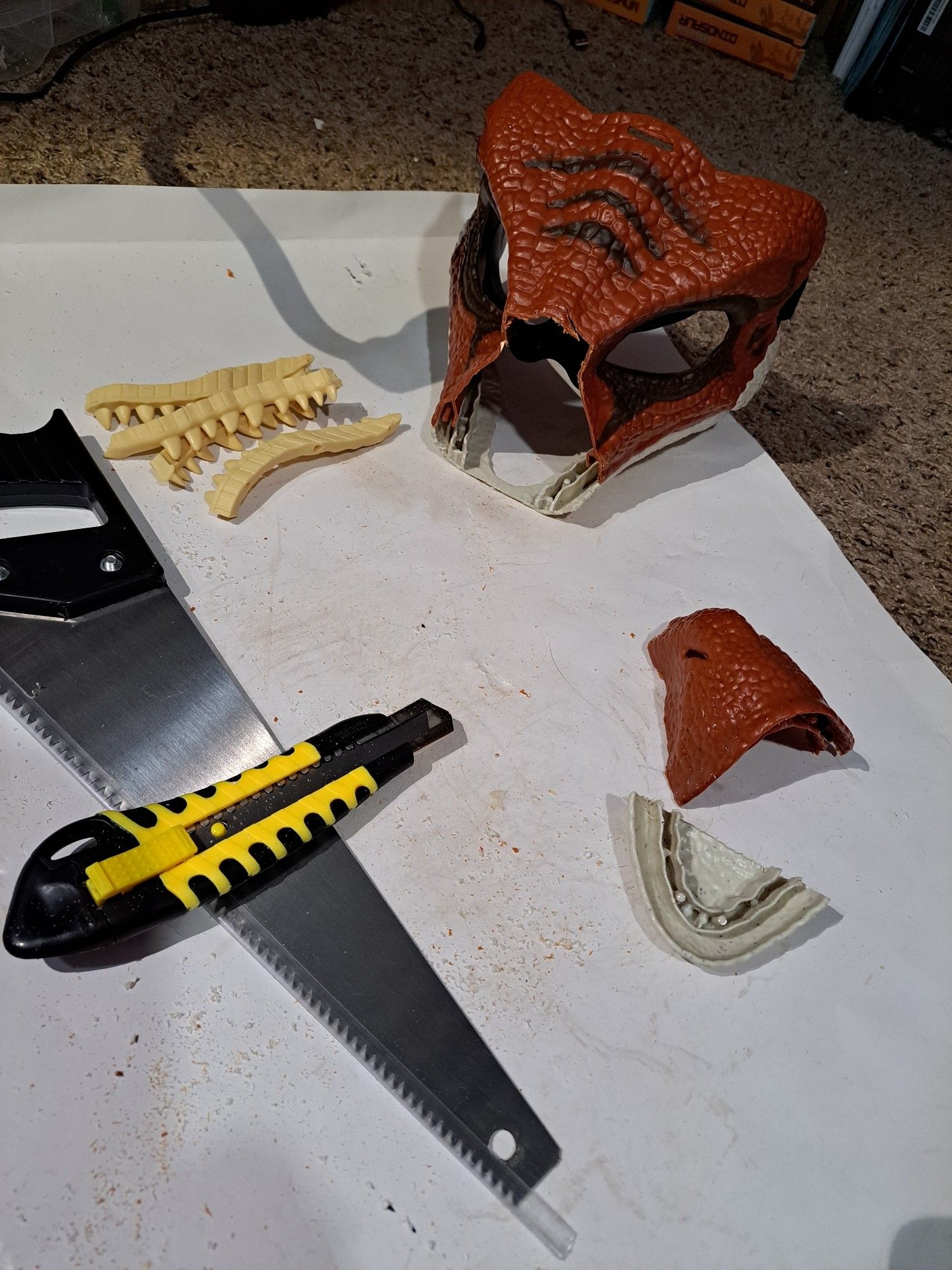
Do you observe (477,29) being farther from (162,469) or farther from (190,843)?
(190,843)

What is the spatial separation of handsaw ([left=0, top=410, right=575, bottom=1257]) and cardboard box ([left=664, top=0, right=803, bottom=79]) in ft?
5.25

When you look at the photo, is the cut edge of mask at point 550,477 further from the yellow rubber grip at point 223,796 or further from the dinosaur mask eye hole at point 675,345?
the yellow rubber grip at point 223,796

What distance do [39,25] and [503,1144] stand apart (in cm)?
175

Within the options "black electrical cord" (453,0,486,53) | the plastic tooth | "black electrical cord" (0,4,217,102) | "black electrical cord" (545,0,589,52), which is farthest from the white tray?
"black electrical cord" (545,0,589,52)

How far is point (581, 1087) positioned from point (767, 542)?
2.37 ft

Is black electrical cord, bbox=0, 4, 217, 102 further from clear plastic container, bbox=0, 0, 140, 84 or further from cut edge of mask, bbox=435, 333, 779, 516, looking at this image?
cut edge of mask, bbox=435, 333, 779, 516

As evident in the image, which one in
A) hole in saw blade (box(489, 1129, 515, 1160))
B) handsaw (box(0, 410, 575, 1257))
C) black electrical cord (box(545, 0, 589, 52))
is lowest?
hole in saw blade (box(489, 1129, 515, 1160))

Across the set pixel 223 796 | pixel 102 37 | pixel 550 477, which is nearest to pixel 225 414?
pixel 550 477

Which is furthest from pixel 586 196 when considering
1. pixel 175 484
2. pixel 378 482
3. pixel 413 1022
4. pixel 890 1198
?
pixel 890 1198

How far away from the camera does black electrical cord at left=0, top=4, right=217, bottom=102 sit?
162 centimetres

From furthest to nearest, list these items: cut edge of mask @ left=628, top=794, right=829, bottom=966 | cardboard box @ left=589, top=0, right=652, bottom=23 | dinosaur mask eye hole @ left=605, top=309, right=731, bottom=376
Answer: cardboard box @ left=589, top=0, right=652, bottom=23
dinosaur mask eye hole @ left=605, top=309, right=731, bottom=376
cut edge of mask @ left=628, top=794, right=829, bottom=966

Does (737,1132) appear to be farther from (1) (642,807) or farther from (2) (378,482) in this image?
(2) (378,482)

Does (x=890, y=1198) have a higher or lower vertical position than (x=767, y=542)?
lower

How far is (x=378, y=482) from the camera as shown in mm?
1266
